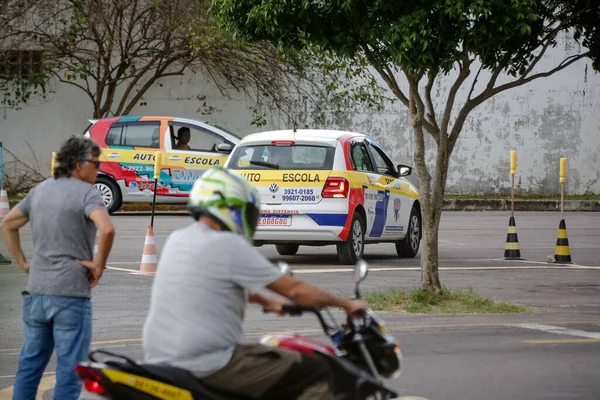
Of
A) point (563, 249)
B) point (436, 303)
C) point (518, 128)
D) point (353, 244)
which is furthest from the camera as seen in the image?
point (518, 128)

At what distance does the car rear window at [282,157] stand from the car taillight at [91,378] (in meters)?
11.4

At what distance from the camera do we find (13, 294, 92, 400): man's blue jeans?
632 centimetres

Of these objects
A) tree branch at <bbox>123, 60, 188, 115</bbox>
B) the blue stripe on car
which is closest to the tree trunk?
the blue stripe on car

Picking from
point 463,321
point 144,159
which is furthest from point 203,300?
point 144,159

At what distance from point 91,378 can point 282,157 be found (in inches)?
458

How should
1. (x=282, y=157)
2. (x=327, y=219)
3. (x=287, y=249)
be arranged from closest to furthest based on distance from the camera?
(x=327, y=219) < (x=282, y=157) < (x=287, y=249)

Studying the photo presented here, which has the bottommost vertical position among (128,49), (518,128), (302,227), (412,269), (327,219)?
(412,269)

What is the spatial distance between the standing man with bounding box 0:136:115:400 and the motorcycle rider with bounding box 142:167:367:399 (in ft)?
5.70

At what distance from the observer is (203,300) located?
4621 mm

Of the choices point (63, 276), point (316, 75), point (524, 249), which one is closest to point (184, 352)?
point (63, 276)

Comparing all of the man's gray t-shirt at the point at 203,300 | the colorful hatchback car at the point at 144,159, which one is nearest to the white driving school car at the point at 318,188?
the colorful hatchback car at the point at 144,159

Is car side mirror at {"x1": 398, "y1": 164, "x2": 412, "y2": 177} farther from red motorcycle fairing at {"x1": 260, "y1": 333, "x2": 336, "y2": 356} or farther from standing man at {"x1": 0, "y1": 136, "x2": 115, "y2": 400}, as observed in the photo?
red motorcycle fairing at {"x1": 260, "y1": 333, "x2": 336, "y2": 356}

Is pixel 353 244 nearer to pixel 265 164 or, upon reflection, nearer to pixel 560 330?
pixel 265 164

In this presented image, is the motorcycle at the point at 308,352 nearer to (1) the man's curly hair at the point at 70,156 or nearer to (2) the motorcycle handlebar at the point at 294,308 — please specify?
(2) the motorcycle handlebar at the point at 294,308
